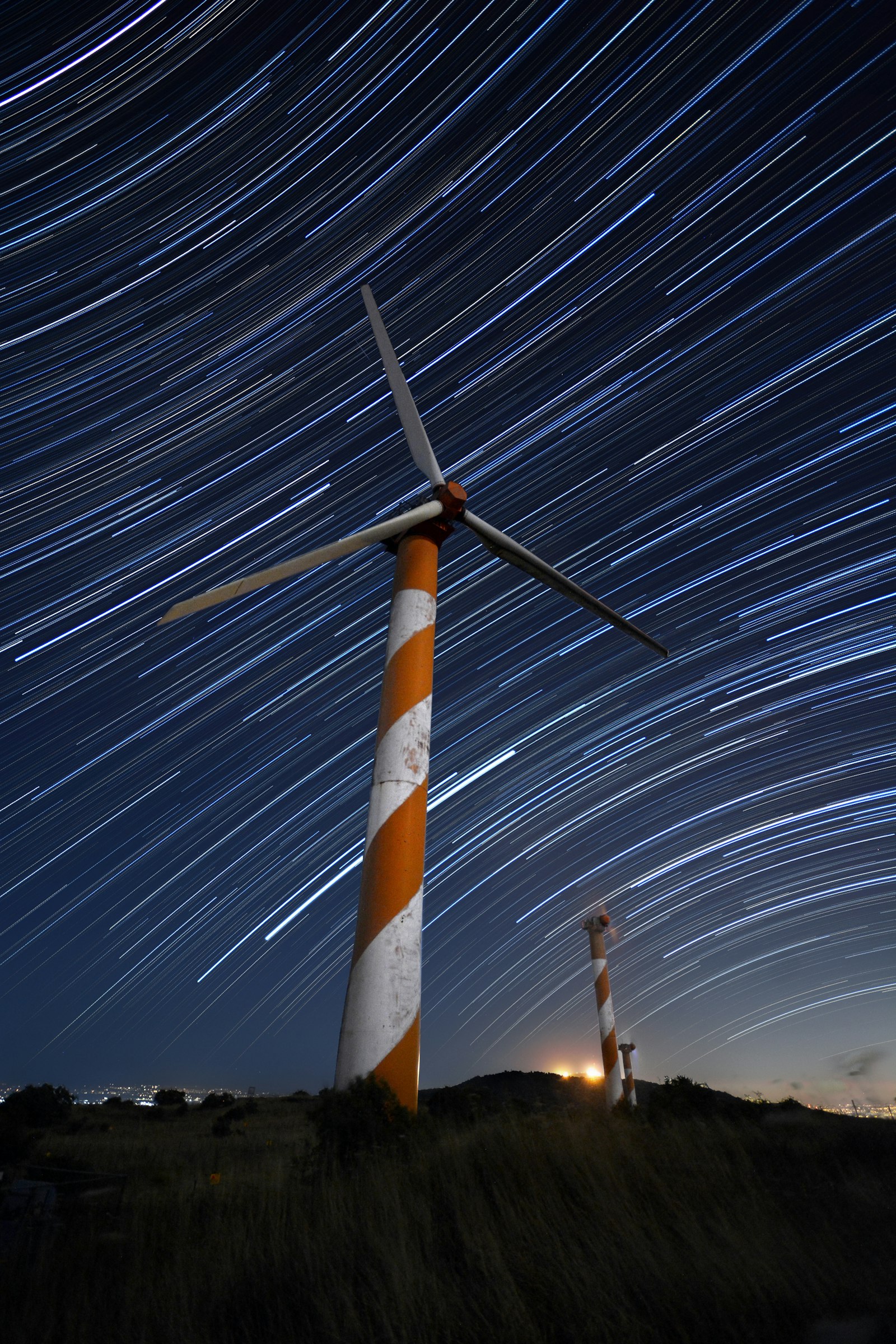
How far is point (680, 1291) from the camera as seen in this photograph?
10.0 feet

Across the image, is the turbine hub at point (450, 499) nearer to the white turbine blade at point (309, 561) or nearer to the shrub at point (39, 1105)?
the white turbine blade at point (309, 561)

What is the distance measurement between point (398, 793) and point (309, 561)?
11.6 feet

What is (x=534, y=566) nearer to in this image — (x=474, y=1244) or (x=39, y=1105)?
(x=474, y=1244)

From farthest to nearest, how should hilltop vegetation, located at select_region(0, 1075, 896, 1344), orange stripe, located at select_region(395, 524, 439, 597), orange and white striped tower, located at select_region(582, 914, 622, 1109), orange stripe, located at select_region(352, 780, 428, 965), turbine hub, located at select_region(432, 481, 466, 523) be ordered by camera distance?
orange and white striped tower, located at select_region(582, 914, 622, 1109) < turbine hub, located at select_region(432, 481, 466, 523) < orange stripe, located at select_region(395, 524, 439, 597) < orange stripe, located at select_region(352, 780, 428, 965) < hilltop vegetation, located at select_region(0, 1075, 896, 1344)

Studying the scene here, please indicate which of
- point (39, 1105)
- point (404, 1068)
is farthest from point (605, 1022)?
point (404, 1068)

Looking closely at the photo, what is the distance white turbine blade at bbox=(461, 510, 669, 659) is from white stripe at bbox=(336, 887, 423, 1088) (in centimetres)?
612

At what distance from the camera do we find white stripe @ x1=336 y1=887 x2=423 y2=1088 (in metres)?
6.10

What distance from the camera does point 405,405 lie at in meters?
12.3

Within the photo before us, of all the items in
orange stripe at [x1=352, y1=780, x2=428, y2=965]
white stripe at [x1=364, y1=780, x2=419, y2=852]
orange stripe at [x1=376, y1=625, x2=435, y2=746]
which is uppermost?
orange stripe at [x1=376, y1=625, x2=435, y2=746]

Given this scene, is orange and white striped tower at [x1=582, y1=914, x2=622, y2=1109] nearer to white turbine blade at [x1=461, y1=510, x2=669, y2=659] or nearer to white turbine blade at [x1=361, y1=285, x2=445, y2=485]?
white turbine blade at [x1=461, y1=510, x2=669, y2=659]

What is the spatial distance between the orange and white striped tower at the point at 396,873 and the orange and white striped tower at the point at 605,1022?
19.2 metres

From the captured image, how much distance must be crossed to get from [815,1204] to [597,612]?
869cm

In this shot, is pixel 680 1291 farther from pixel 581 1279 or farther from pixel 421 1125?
pixel 421 1125

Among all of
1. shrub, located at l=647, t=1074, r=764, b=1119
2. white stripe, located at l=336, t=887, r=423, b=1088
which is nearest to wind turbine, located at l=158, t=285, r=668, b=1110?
white stripe, located at l=336, t=887, r=423, b=1088
